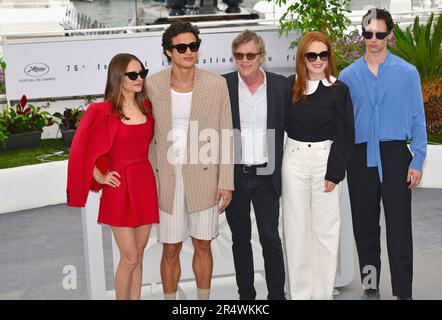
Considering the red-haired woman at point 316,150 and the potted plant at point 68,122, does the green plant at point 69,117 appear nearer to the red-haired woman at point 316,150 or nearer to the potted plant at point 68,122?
the potted plant at point 68,122

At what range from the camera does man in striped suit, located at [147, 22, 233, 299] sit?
5.45 m

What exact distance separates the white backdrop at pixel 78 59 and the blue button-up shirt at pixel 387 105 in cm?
573

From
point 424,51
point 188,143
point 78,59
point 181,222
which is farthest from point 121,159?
point 78,59

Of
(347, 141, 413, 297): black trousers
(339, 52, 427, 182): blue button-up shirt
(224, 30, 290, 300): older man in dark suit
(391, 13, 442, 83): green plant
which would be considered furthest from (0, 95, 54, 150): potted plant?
(339, 52, 427, 182): blue button-up shirt

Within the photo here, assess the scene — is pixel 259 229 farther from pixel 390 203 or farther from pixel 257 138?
pixel 390 203

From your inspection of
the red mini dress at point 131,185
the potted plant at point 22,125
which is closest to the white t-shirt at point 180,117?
the red mini dress at point 131,185

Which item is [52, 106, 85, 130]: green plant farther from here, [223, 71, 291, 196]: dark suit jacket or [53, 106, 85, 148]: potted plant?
[223, 71, 291, 196]: dark suit jacket

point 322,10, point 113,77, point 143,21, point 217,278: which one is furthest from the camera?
point 143,21

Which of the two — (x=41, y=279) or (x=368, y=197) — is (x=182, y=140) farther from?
(x=41, y=279)

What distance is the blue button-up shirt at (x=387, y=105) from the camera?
5777 millimetres

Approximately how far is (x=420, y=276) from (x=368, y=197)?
1.26 metres

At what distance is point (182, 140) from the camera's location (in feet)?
18.0

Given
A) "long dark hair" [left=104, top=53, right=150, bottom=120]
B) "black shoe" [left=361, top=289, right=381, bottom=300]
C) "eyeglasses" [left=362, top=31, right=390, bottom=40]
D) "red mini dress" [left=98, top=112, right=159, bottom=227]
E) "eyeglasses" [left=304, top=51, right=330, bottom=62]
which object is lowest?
"black shoe" [left=361, top=289, right=381, bottom=300]

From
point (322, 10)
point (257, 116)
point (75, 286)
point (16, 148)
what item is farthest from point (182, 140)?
point (322, 10)
